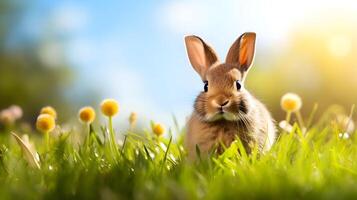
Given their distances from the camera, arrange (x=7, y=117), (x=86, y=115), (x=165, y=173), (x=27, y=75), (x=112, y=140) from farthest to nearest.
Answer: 1. (x=27, y=75)
2. (x=7, y=117)
3. (x=86, y=115)
4. (x=112, y=140)
5. (x=165, y=173)

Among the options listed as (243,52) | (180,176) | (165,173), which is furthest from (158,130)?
(180,176)

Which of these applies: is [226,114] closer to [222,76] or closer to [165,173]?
[222,76]

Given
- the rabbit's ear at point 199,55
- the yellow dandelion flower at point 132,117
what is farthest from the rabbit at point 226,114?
the yellow dandelion flower at point 132,117

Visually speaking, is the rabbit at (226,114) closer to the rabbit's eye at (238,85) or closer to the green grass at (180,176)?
the rabbit's eye at (238,85)

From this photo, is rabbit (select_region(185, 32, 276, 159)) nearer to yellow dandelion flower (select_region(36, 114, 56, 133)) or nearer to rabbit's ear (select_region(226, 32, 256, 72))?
rabbit's ear (select_region(226, 32, 256, 72))

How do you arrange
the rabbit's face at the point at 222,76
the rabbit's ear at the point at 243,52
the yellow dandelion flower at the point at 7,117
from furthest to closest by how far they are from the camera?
the yellow dandelion flower at the point at 7,117 → the rabbit's ear at the point at 243,52 → the rabbit's face at the point at 222,76

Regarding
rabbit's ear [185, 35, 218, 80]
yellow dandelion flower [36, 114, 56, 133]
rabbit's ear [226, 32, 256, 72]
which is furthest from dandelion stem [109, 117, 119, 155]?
rabbit's ear [226, 32, 256, 72]

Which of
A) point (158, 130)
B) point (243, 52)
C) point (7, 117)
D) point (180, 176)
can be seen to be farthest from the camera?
point (7, 117)
